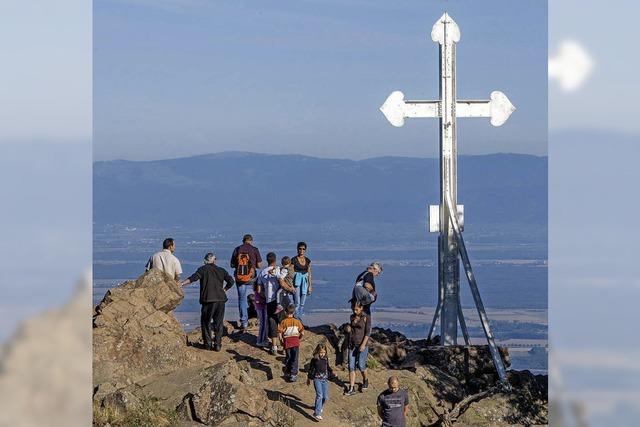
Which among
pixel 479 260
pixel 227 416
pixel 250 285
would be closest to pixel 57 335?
pixel 227 416

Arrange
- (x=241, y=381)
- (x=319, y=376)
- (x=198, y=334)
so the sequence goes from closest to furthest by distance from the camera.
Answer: (x=319, y=376), (x=241, y=381), (x=198, y=334)

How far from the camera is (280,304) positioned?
69.3ft

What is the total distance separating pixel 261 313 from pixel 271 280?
68 centimetres

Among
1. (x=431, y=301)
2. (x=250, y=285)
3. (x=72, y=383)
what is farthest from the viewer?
(x=431, y=301)

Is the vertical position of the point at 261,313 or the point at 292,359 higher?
the point at 261,313

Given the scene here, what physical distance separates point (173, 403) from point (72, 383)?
32.7 ft

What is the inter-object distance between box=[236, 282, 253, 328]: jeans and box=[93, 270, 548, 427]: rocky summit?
269 millimetres

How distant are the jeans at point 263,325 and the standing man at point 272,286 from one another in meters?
0.10

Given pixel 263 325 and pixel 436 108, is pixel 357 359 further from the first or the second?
pixel 436 108

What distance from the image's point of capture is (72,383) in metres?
9.32

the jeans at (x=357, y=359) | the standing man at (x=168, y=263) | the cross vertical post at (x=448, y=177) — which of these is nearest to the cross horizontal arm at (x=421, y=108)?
the cross vertical post at (x=448, y=177)

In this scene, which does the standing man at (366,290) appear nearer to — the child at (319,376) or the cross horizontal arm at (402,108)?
the child at (319,376)

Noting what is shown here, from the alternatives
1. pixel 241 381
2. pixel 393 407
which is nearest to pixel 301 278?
pixel 241 381

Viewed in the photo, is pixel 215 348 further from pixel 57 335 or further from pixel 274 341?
pixel 57 335
